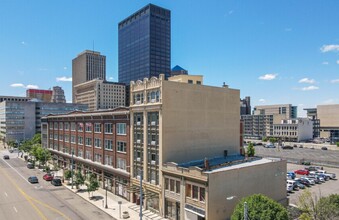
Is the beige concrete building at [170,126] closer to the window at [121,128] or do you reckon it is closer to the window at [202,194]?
the window at [121,128]

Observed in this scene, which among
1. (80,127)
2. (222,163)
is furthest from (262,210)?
(80,127)

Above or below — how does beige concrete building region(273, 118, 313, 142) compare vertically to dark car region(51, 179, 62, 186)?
above

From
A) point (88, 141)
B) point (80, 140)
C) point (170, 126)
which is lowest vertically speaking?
point (80, 140)

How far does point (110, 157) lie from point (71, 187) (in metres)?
11.6

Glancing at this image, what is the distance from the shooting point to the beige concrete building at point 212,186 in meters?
33.4

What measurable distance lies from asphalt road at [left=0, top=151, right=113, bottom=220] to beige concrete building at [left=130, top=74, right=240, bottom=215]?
9351 mm

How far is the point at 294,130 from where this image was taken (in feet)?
601

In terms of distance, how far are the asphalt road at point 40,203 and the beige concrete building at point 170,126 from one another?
368 inches

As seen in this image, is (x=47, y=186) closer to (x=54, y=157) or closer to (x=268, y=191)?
(x=54, y=157)

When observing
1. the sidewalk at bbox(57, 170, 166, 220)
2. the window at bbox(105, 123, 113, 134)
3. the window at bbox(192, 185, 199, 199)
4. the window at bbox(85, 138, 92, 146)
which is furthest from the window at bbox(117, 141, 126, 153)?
the window at bbox(192, 185, 199, 199)

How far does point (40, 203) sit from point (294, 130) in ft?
576

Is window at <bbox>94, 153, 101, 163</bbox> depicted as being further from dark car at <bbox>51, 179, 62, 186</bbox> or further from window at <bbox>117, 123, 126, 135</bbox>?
window at <bbox>117, 123, 126, 135</bbox>

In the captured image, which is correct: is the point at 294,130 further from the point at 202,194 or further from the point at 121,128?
the point at 202,194

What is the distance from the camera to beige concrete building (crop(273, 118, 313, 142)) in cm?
18238
